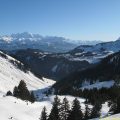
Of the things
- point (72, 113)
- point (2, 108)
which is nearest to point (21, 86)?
point (2, 108)

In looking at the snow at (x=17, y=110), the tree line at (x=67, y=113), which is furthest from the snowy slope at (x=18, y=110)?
the tree line at (x=67, y=113)

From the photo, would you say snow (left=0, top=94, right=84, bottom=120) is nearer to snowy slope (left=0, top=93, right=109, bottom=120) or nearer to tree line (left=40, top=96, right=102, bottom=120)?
snowy slope (left=0, top=93, right=109, bottom=120)

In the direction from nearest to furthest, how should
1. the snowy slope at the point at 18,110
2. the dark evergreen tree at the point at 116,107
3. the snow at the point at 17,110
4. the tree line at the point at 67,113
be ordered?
the tree line at the point at 67,113, the dark evergreen tree at the point at 116,107, the snow at the point at 17,110, the snowy slope at the point at 18,110

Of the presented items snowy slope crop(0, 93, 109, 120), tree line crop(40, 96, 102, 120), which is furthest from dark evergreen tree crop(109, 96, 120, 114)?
tree line crop(40, 96, 102, 120)

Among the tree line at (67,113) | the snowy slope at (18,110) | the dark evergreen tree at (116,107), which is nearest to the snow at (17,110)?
the snowy slope at (18,110)

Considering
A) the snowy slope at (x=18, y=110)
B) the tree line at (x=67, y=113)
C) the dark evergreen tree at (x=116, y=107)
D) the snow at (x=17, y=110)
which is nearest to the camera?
the tree line at (x=67, y=113)

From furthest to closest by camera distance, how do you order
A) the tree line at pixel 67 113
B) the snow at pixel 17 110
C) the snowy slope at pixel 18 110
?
the snowy slope at pixel 18 110
the snow at pixel 17 110
the tree line at pixel 67 113

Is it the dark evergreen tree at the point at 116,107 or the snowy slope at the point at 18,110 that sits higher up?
the dark evergreen tree at the point at 116,107

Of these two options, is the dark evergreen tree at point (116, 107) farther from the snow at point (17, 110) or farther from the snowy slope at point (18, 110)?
the snow at point (17, 110)

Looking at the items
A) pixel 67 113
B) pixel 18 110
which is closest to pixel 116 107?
pixel 67 113

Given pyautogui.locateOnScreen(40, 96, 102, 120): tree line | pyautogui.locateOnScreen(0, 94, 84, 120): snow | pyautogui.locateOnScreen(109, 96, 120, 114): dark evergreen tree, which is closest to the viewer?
pyautogui.locateOnScreen(40, 96, 102, 120): tree line

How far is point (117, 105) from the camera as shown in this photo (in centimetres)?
8012

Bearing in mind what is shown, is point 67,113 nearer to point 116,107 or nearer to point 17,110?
point 116,107

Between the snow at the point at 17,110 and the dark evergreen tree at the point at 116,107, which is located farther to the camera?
the snow at the point at 17,110
